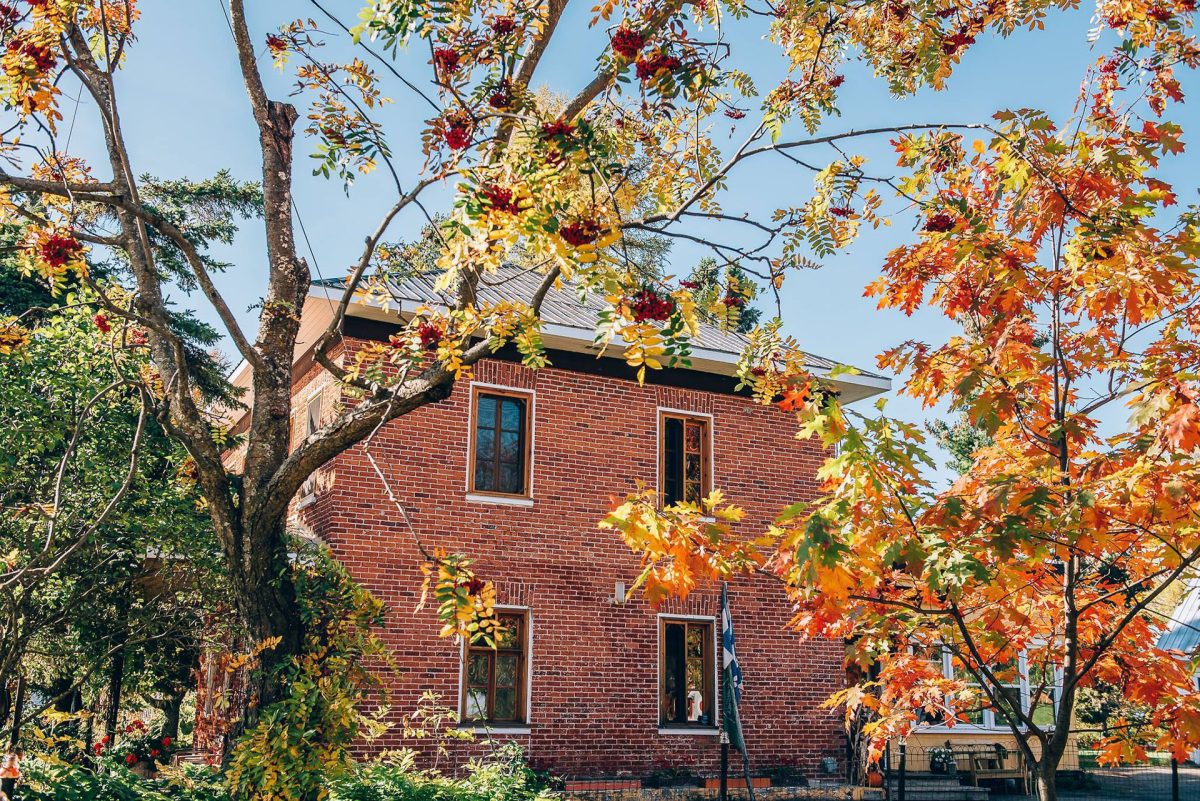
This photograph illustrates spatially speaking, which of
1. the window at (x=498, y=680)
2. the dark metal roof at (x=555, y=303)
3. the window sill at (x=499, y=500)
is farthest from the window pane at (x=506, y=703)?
the dark metal roof at (x=555, y=303)

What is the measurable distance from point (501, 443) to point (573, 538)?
168cm

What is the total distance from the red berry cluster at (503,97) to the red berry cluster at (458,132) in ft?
0.61

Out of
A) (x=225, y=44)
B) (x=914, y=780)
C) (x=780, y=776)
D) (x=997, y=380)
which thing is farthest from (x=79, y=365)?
(x=914, y=780)

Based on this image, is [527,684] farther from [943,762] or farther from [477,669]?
[943,762]

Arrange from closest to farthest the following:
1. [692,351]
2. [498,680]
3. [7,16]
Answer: [7,16] < [498,680] < [692,351]

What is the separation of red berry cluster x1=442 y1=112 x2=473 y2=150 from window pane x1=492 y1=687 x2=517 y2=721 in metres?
9.40

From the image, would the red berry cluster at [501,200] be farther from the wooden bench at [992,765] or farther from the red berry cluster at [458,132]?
the wooden bench at [992,765]

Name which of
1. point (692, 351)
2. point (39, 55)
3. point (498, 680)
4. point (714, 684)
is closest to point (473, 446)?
point (498, 680)

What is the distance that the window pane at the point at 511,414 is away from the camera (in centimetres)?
1461

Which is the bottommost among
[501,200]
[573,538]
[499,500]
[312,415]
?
[573,538]

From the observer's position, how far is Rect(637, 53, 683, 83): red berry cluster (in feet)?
19.3

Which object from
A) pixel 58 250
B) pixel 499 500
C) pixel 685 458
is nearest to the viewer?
pixel 58 250

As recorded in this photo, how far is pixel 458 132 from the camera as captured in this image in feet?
18.1

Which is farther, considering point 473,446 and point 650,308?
point 473,446
